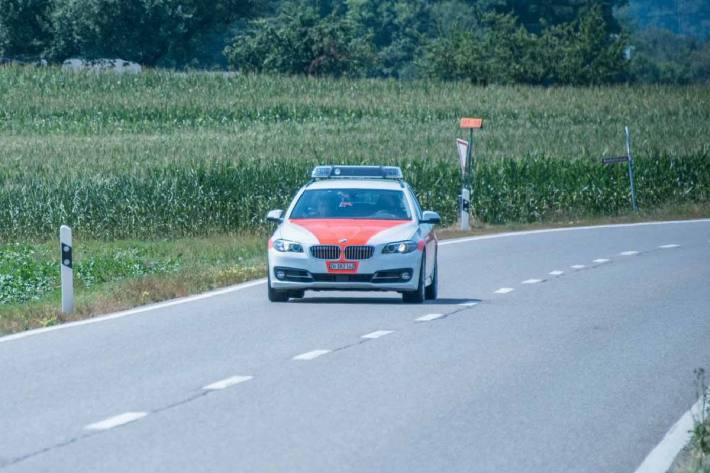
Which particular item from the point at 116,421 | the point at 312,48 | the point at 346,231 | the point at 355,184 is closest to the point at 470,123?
the point at 355,184

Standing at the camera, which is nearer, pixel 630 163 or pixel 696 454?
pixel 696 454

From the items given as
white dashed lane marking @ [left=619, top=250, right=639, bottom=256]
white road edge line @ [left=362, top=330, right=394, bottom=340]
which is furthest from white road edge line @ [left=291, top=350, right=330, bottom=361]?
white dashed lane marking @ [left=619, top=250, right=639, bottom=256]

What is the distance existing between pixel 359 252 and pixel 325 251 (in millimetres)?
402

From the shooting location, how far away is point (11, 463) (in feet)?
29.9

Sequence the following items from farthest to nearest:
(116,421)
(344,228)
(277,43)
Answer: (277,43)
(344,228)
(116,421)

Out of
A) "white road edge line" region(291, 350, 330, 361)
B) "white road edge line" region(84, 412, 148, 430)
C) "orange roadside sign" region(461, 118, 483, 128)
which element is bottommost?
"white road edge line" region(291, 350, 330, 361)

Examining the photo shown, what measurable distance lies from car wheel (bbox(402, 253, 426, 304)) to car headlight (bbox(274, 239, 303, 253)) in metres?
1.49

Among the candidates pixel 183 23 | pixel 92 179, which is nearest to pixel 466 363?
pixel 92 179

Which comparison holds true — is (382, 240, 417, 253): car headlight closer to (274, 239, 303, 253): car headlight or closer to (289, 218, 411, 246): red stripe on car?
(289, 218, 411, 246): red stripe on car

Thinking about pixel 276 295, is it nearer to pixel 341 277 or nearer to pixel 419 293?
pixel 341 277

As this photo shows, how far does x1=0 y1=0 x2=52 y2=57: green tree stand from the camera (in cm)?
10719

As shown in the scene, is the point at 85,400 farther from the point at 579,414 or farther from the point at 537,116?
the point at 537,116

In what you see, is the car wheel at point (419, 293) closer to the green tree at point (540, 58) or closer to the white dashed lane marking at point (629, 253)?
the white dashed lane marking at point (629, 253)

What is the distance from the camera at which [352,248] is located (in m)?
19.4
